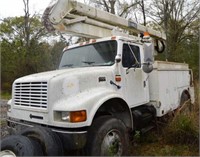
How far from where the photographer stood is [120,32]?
16.8 feet

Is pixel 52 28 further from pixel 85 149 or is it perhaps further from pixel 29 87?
pixel 85 149

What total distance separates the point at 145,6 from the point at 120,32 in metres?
18.3

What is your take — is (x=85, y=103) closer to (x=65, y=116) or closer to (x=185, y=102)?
(x=65, y=116)

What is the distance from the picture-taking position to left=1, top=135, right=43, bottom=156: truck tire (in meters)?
2.82

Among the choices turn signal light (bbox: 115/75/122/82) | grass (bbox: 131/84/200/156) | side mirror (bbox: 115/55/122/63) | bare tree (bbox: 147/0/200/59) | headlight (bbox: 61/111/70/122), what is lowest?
grass (bbox: 131/84/200/156)

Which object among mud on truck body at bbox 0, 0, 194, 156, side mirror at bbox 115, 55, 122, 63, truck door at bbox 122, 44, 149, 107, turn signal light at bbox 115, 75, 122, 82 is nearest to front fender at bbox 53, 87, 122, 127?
mud on truck body at bbox 0, 0, 194, 156

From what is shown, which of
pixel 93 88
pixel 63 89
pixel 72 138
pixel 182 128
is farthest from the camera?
pixel 182 128

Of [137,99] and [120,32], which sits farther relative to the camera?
A: [120,32]

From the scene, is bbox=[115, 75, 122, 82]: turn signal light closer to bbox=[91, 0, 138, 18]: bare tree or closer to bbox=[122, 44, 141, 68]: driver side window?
bbox=[122, 44, 141, 68]: driver side window

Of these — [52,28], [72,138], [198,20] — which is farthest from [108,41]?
[198,20]

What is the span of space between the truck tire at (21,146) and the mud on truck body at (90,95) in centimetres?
1

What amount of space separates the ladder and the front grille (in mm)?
1535

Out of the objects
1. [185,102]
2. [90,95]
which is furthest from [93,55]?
[185,102]

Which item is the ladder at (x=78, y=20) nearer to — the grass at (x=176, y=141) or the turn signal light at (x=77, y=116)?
the turn signal light at (x=77, y=116)
